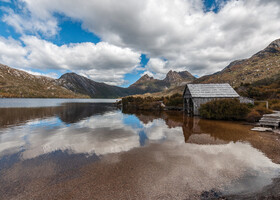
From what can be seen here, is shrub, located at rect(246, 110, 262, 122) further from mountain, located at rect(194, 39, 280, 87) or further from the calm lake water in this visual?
mountain, located at rect(194, 39, 280, 87)

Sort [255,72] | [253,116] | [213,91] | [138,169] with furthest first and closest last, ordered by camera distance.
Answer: [255,72] → [213,91] → [253,116] → [138,169]

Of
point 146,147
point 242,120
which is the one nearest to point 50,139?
point 146,147

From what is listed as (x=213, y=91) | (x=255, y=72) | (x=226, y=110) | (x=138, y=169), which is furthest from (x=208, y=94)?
(x=255, y=72)

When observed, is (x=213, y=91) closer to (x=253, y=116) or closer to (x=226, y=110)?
(x=226, y=110)

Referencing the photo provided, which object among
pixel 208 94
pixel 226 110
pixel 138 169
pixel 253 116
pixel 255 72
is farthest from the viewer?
pixel 255 72

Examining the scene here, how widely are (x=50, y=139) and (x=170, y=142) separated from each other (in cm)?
1123

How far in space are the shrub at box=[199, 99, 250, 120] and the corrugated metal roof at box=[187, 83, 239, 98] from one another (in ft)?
13.1

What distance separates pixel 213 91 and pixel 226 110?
7.18 metres

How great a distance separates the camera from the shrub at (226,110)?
22297 mm

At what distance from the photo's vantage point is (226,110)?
76.3ft

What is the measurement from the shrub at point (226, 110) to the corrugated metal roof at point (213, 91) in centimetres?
399

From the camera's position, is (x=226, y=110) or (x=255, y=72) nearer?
(x=226, y=110)

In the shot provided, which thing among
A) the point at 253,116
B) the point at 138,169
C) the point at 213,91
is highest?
the point at 213,91

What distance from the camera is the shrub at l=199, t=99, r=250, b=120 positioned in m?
22.3
